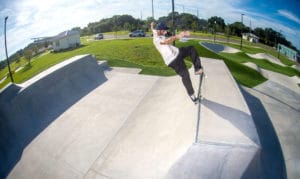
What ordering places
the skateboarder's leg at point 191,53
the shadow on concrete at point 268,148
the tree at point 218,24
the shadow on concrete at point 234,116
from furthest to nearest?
the tree at point 218,24 → the skateboarder's leg at point 191,53 → the shadow on concrete at point 268,148 → the shadow on concrete at point 234,116

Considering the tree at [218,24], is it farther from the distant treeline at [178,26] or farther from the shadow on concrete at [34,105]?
the shadow on concrete at [34,105]

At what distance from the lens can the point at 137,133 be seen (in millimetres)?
5492

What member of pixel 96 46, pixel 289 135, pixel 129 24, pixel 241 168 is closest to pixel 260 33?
pixel 129 24

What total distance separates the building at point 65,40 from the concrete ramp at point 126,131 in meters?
2.73

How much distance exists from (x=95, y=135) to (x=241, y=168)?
366cm

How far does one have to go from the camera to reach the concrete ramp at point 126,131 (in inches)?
145


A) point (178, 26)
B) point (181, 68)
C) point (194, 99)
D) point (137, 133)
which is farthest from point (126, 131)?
point (178, 26)

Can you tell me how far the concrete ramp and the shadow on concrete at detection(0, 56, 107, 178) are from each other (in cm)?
3

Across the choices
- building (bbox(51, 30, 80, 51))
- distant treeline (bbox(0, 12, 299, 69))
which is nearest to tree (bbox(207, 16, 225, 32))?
distant treeline (bbox(0, 12, 299, 69))

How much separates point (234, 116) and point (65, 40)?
9.91 m

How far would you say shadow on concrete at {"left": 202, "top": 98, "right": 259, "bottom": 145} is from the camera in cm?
398

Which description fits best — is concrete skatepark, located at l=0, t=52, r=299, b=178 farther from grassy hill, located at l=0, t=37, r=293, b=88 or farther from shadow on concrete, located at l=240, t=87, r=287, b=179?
grassy hill, located at l=0, t=37, r=293, b=88

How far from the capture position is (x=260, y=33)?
46688 millimetres

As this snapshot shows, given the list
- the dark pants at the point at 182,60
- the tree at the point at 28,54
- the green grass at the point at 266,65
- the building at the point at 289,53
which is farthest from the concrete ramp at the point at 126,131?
the building at the point at 289,53
